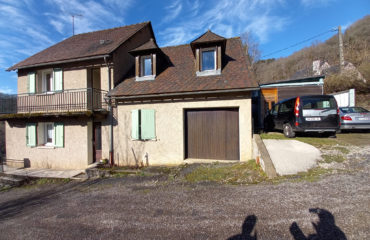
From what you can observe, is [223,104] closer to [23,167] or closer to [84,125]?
[84,125]

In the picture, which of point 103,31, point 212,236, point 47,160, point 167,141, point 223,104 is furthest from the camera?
point 103,31

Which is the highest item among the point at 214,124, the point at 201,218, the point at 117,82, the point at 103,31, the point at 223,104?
the point at 103,31

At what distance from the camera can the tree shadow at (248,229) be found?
7.84 feet

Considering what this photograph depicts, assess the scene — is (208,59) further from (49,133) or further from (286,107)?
(49,133)

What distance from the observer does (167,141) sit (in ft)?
24.4

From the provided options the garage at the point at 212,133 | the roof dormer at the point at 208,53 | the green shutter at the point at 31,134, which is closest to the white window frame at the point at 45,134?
the green shutter at the point at 31,134

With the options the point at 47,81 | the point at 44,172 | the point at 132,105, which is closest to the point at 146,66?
the point at 132,105

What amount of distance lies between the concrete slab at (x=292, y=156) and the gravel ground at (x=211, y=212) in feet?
2.10

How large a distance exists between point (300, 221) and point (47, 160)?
11387mm

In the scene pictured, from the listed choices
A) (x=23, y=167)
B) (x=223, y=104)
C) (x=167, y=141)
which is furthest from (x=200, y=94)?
(x=23, y=167)

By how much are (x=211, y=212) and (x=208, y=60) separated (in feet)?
22.6

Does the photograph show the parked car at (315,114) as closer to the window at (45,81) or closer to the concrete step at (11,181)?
the window at (45,81)

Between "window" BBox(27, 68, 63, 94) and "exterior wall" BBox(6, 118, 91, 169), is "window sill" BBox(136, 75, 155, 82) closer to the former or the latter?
"exterior wall" BBox(6, 118, 91, 169)

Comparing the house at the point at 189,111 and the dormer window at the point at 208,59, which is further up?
the dormer window at the point at 208,59
